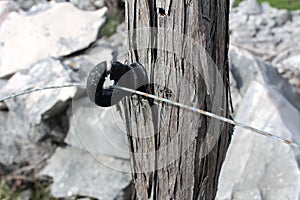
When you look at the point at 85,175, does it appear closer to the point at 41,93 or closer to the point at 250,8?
the point at 41,93

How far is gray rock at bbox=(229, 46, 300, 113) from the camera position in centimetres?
311

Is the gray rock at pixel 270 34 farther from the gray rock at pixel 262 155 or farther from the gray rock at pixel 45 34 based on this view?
the gray rock at pixel 45 34

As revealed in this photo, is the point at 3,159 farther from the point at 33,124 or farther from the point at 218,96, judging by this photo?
the point at 218,96

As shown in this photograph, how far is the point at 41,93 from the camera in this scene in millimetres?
3039

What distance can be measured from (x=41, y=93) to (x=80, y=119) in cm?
41

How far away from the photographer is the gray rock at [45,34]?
3.34m

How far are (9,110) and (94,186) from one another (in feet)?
2.71

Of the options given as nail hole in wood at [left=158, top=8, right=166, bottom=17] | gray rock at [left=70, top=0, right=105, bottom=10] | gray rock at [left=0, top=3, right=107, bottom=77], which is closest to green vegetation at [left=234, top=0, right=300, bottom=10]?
gray rock at [left=70, top=0, right=105, bottom=10]

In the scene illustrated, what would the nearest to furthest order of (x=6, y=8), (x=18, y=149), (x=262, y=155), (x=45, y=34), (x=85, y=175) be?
(x=262, y=155)
(x=85, y=175)
(x=18, y=149)
(x=45, y=34)
(x=6, y=8)

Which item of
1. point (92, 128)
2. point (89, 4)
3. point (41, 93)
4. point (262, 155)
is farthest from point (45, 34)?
point (89, 4)

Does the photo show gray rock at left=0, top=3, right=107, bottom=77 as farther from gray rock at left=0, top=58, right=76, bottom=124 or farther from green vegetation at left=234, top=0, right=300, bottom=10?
green vegetation at left=234, top=0, right=300, bottom=10

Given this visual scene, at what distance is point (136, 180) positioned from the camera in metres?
1.50

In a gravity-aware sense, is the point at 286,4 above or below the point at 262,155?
below

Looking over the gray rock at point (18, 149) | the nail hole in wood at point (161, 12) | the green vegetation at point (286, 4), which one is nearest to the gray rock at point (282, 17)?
the green vegetation at point (286, 4)
